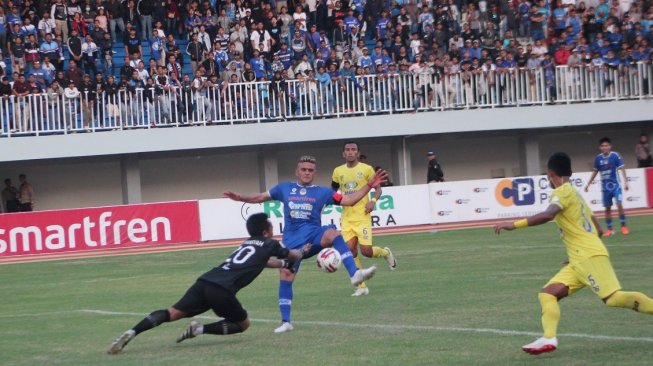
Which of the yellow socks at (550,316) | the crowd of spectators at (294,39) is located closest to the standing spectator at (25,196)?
the crowd of spectators at (294,39)

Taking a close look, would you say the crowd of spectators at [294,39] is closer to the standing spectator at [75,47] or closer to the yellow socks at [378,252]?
the standing spectator at [75,47]

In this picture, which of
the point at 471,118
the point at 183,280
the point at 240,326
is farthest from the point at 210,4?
the point at 240,326

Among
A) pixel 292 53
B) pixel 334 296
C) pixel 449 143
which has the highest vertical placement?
pixel 292 53

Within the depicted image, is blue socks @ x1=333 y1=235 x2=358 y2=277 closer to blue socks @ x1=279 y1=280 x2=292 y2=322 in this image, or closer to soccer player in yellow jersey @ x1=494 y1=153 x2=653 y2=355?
blue socks @ x1=279 y1=280 x2=292 y2=322

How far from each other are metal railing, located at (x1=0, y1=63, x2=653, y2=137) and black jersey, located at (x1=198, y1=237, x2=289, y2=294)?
22.6m

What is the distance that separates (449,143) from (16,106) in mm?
16206

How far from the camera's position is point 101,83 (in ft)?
110

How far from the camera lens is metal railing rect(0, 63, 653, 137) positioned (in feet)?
111

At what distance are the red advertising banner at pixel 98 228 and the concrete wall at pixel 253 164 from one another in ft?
21.6

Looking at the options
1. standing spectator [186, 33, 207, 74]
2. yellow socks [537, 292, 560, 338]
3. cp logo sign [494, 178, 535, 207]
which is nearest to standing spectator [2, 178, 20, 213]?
standing spectator [186, 33, 207, 74]

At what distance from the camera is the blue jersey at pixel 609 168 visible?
82.1 feet

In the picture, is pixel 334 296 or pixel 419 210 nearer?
pixel 334 296

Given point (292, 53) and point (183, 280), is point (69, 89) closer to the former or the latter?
point (292, 53)

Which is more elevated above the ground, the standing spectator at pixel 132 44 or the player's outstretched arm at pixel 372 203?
the standing spectator at pixel 132 44
